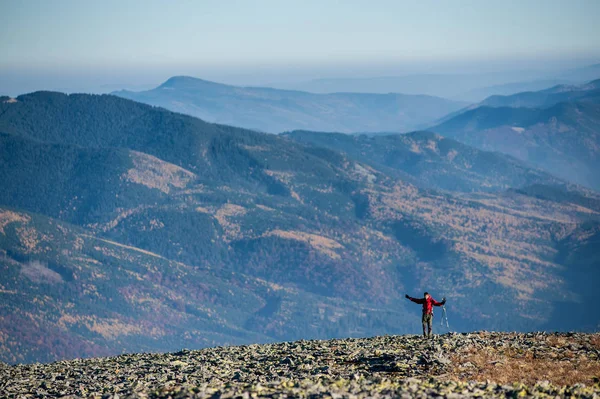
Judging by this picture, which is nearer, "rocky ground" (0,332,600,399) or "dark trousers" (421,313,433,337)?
"rocky ground" (0,332,600,399)

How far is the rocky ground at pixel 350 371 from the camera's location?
39531 mm

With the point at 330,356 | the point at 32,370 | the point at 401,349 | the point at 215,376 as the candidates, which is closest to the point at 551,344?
the point at 401,349

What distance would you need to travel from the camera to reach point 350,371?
4966 cm

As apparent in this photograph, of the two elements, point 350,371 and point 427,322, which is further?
point 427,322

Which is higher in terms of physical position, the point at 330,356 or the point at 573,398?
the point at 573,398

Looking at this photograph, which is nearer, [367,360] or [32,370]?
[367,360]

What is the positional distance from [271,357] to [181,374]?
7.76 metres

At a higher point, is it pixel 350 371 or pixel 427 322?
pixel 427 322

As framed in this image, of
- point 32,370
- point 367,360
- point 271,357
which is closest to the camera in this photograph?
point 367,360

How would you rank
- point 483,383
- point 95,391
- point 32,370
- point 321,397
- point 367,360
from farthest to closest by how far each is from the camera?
point 32,370, point 367,360, point 95,391, point 483,383, point 321,397

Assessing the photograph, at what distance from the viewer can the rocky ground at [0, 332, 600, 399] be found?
39.5m

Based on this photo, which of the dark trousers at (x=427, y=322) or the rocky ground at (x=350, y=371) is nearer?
the rocky ground at (x=350, y=371)

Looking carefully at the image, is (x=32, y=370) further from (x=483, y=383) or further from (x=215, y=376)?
(x=483, y=383)

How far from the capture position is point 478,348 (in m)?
53.9
